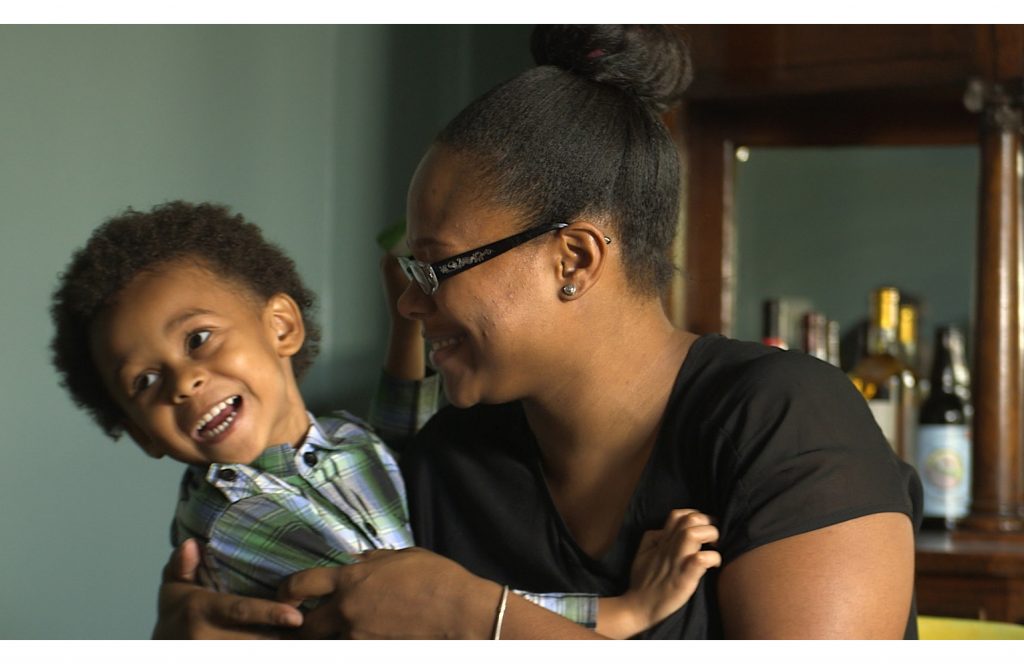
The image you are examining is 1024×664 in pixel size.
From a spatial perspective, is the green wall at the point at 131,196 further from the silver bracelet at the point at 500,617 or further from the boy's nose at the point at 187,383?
Result: the silver bracelet at the point at 500,617

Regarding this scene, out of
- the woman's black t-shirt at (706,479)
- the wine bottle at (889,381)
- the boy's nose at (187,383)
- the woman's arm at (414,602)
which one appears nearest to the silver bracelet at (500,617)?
the woman's arm at (414,602)

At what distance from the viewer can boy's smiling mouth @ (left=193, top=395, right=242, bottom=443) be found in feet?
3.27

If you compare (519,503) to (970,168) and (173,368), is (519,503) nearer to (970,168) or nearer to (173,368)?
(173,368)

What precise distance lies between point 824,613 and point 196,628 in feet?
1.64

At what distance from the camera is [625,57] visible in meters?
0.98

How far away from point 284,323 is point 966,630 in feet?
2.56

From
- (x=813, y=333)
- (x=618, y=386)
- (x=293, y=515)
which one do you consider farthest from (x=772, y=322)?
(x=293, y=515)

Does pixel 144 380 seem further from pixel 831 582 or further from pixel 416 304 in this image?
pixel 831 582

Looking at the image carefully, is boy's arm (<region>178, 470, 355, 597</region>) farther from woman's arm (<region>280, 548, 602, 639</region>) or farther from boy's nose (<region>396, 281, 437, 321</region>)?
boy's nose (<region>396, 281, 437, 321</region>)

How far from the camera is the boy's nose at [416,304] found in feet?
3.16

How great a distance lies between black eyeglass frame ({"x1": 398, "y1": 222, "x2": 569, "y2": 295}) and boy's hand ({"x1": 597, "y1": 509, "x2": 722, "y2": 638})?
0.79 feet

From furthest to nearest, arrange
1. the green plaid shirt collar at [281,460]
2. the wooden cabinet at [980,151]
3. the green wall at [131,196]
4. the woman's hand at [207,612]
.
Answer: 1. the wooden cabinet at [980,151]
2. the green wall at [131,196]
3. the green plaid shirt collar at [281,460]
4. the woman's hand at [207,612]

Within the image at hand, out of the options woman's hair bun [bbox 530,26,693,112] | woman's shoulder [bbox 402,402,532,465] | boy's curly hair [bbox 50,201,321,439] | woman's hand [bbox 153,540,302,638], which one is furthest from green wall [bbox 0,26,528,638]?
woman's hair bun [bbox 530,26,693,112]

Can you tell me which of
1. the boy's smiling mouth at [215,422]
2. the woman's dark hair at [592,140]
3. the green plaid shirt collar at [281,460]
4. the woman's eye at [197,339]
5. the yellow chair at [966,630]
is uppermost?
the woman's dark hair at [592,140]
